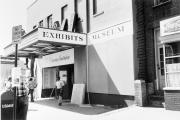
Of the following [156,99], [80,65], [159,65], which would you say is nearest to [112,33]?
[159,65]

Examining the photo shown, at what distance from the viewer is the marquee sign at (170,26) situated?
32.3 feet

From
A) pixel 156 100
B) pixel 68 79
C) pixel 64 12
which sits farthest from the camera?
pixel 68 79

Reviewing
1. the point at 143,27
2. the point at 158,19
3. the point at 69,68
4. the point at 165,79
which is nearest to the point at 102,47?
the point at 143,27

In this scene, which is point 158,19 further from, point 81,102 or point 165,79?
point 81,102

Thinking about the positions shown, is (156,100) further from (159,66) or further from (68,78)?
(68,78)

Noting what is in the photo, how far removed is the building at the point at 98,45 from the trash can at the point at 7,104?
19.2 feet

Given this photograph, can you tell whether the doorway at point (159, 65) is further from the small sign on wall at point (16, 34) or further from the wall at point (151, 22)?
the small sign on wall at point (16, 34)

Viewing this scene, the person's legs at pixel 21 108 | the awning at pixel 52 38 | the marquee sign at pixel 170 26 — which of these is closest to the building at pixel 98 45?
the awning at pixel 52 38

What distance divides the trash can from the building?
5860mm

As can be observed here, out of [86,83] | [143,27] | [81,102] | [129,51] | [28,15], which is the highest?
[28,15]

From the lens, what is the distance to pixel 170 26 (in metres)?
10.1

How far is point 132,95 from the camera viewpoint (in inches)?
460

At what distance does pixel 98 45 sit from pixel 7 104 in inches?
302

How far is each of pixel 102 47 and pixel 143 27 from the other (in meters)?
2.90
